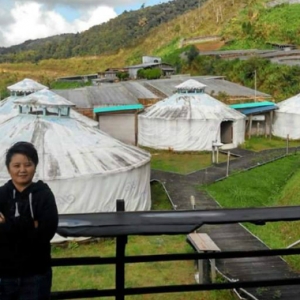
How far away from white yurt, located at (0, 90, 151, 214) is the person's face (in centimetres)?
856

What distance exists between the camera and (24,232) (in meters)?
2.00

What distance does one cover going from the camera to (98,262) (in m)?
2.04

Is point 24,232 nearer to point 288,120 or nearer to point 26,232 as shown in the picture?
point 26,232

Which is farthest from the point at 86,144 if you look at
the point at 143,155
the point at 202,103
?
the point at 202,103

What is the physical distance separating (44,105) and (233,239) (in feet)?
20.8

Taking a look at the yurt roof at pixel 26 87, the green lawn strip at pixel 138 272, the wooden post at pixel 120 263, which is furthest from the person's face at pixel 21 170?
the yurt roof at pixel 26 87

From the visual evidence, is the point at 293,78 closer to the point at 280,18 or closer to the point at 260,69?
the point at 260,69

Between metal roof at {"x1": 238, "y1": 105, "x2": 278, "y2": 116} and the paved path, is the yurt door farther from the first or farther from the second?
the paved path

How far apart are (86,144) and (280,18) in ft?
136

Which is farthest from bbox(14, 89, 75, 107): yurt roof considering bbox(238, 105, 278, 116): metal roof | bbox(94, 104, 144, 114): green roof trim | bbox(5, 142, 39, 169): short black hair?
bbox(238, 105, 278, 116): metal roof

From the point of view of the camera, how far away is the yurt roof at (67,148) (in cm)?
1098

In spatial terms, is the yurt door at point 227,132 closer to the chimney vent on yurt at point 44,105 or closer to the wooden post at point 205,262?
the chimney vent on yurt at point 44,105

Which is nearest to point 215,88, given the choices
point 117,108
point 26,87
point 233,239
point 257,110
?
point 257,110

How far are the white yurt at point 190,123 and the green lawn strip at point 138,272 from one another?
1134 cm
